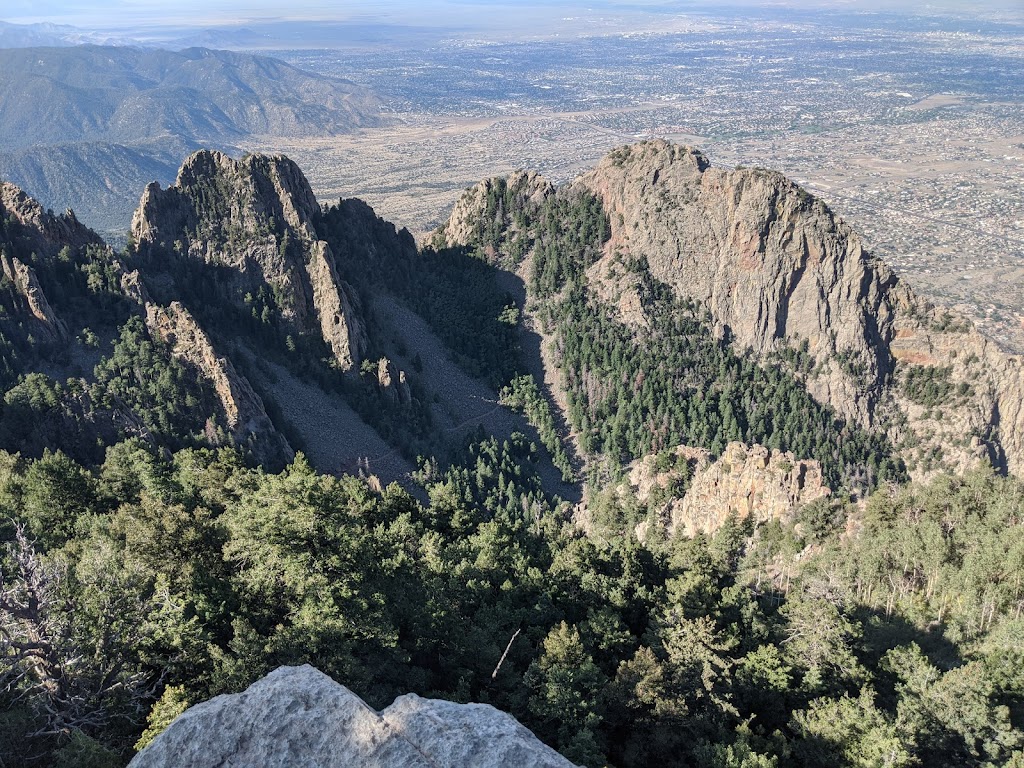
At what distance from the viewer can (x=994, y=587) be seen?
38688 millimetres

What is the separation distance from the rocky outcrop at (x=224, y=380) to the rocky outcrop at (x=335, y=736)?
67.5 meters

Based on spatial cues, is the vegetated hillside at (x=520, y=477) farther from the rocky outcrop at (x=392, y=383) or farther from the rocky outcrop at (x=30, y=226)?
the rocky outcrop at (x=392, y=383)

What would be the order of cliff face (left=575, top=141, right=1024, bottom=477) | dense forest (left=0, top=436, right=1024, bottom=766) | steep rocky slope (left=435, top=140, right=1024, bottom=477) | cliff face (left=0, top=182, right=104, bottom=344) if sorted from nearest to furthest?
dense forest (left=0, top=436, right=1024, bottom=766) < cliff face (left=0, top=182, right=104, bottom=344) < cliff face (left=575, top=141, right=1024, bottom=477) < steep rocky slope (left=435, top=140, right=1024, bottom=477)

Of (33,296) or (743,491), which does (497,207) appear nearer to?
(33,296)

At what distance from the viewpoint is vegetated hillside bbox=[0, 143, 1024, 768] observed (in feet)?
92.2

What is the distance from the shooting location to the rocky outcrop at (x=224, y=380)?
8300cm

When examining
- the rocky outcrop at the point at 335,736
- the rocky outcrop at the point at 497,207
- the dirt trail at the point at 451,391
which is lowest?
the dirt trail at the point at 451,391

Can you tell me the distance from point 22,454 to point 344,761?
220ft

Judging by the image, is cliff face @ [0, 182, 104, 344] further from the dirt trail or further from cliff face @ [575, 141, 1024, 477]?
cliff face @ [575, 141, 1024, 477]

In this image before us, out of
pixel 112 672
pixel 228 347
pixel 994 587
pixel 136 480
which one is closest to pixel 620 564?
pixel 994 587

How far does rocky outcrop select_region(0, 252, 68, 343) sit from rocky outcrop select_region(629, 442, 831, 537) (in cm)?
6939

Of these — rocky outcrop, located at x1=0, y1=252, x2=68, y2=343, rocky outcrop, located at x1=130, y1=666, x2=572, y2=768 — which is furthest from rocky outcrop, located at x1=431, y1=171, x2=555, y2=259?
rocky outcrop, located at x1=130, y1=666, x2=572, y2=768

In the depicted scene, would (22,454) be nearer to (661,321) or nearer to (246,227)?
(246,227)

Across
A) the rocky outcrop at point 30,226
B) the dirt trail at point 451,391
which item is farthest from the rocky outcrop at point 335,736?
the rocky outcrop at point 30,226
